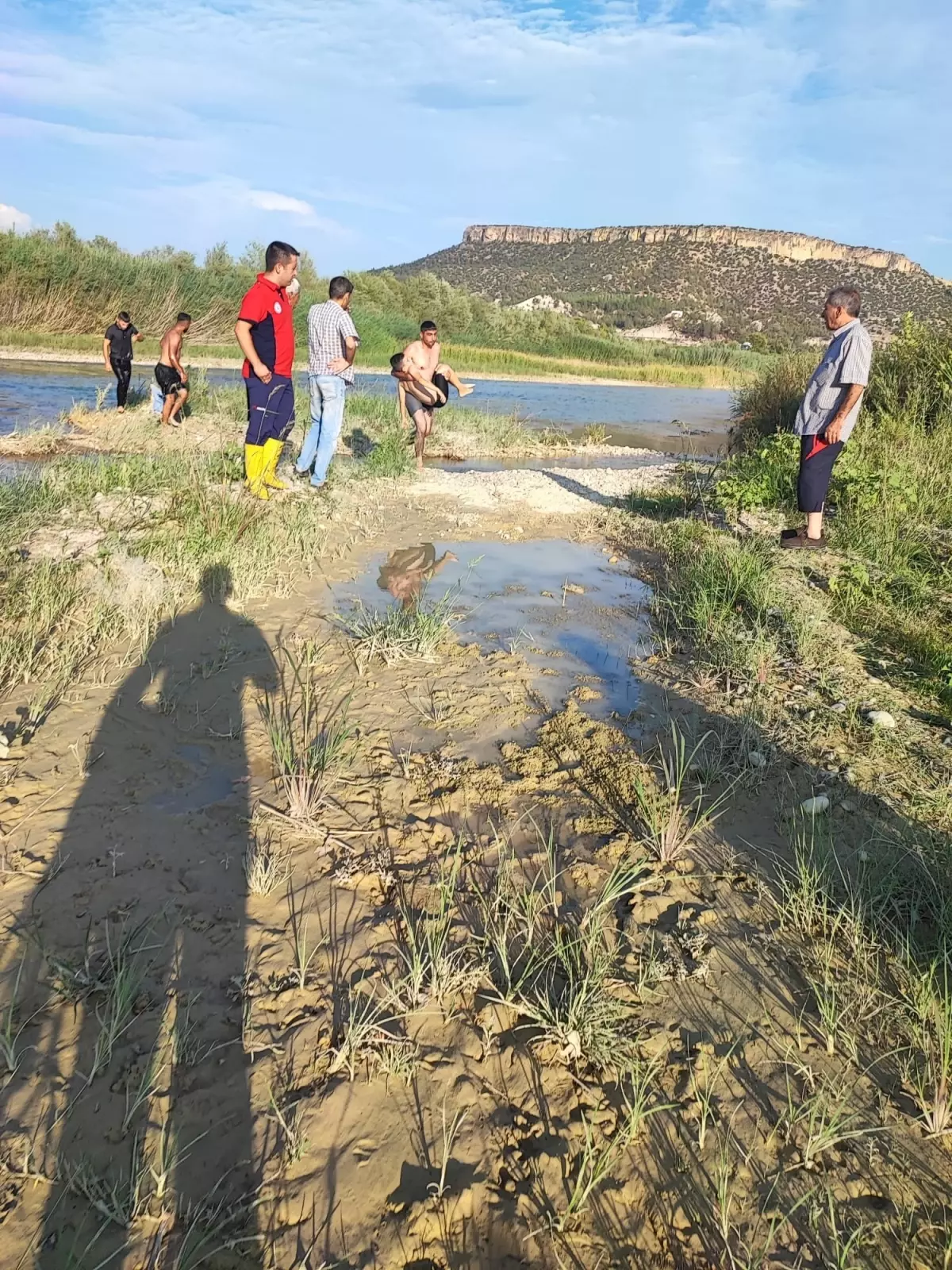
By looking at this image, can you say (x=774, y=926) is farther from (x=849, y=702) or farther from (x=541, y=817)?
(x=849, y=702)

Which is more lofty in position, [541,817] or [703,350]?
[703,350]

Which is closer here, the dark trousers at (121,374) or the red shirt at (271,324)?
the red shirt at (271,324)

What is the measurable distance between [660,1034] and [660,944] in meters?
0.33

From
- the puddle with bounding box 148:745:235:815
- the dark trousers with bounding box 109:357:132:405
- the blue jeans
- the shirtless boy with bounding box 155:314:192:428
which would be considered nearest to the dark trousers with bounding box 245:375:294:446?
the blue jeans

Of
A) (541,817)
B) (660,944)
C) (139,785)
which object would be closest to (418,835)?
(541,817)

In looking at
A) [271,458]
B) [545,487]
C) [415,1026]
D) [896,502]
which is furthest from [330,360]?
[415,1026]

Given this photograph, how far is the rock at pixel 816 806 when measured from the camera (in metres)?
2.96

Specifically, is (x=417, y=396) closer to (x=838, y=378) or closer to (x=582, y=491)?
(x=582, y=491)

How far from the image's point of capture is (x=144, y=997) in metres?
1.98

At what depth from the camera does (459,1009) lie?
204cm

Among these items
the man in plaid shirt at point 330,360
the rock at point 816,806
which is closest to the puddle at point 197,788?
the rock at point 816,806

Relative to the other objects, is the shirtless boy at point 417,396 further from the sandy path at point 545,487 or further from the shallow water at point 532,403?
the shallow water at point 532,403

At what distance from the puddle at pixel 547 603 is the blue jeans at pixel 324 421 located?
1.91 m

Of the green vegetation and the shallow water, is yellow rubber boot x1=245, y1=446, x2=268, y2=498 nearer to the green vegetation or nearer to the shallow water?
the green vegetation
